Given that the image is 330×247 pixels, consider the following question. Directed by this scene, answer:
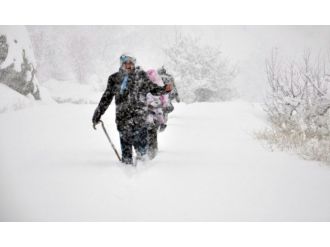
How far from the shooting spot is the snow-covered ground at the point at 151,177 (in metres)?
4.45

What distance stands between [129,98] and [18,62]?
2.15 metres

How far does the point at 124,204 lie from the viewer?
14.6 feet

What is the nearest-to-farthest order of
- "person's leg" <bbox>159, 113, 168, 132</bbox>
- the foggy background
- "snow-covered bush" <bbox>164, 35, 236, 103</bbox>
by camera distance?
the foggy background
"person's leg" <bbox>159, 113, 168, 132</bbox>
"snow-covered bush" <bbox>164, 35, 236, 103</bbox>

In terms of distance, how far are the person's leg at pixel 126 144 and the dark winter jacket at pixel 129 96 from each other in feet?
0.20

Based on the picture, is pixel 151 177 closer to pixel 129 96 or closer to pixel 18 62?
pixel 129 96

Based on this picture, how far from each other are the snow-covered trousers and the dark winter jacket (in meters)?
0.06

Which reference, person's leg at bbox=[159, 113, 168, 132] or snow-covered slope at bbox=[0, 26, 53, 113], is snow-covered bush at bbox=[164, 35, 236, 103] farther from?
snow-covered slope at bbox=[0, 26, 53, 113]

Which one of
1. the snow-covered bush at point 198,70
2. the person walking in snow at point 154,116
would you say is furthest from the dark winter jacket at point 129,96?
the snow-covered bush at point 198,70

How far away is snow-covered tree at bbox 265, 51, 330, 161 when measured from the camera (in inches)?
215

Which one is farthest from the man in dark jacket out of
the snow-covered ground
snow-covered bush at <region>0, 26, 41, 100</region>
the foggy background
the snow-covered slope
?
snow-covered bush at <region>0, 26, 41, 100</region>

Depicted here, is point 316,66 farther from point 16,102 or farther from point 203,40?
point 16,102

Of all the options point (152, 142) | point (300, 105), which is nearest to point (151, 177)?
point (152, 142)

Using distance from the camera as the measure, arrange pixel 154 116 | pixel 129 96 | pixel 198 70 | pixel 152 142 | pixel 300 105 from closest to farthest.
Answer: pixel 129 96
pixel 152 142
pixel 154 116
pixel 300 105
pixel 198 70

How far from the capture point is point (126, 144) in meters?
4.74
